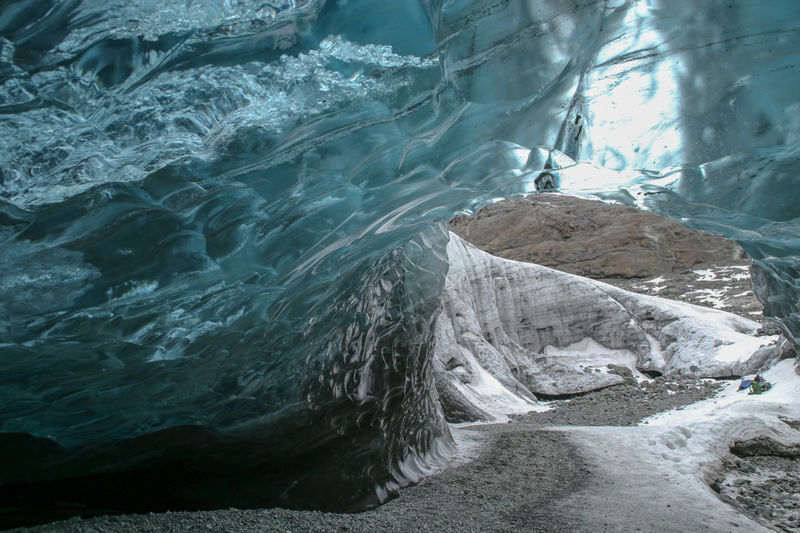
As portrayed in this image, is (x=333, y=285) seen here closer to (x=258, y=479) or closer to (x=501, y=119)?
(x=258, y=479)

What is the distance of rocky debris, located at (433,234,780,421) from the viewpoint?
8.16m

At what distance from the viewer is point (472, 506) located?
10.5 ft

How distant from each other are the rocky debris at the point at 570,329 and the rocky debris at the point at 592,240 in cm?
761

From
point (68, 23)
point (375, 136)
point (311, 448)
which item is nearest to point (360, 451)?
point (311, 448)

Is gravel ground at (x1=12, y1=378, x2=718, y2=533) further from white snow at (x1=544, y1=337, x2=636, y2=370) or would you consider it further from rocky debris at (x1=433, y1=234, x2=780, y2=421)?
white snow at (x1=544, y1=337, x2=636, y2=370)

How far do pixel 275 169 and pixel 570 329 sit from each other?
6.95 m

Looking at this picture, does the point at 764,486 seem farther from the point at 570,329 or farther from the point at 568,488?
the point at 570,329

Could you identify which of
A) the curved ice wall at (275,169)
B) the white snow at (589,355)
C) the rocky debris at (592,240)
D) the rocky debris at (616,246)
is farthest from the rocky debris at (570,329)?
the rocky debris at (592,240)

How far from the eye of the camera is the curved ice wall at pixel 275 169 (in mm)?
2373

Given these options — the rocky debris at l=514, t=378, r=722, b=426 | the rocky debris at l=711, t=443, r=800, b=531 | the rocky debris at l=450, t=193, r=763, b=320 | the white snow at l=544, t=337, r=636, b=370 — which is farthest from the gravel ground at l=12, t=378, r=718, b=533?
the rocky debris at l=450, t=193, r=763, b=320

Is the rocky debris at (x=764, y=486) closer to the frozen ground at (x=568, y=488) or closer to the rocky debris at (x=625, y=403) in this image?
the frozen ground at (x=568, y=488)

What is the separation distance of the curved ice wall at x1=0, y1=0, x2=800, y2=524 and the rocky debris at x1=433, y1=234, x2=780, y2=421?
4.58 metres

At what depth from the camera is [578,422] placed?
6.19 meters

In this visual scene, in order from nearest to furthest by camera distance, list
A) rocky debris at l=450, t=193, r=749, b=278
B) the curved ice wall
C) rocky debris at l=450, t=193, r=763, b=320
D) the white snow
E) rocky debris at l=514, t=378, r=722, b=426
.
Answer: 1. the curved ice wall
2. rocky debris at l=514, t=378, r=722, b=426
3. the white snow
4. rocky debris at l=450, t=193, r=763, b=320
5. rocky debris at l=450, t=193, r=749, b=278
